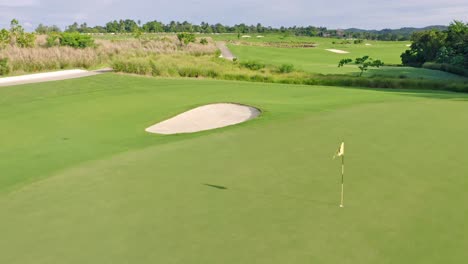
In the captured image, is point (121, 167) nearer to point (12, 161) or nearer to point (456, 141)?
point (12, 161)

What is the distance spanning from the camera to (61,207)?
20.7 feet

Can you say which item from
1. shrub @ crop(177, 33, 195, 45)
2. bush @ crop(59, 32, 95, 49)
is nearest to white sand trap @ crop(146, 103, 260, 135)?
bush @ crop(59, 32, 95, 49)

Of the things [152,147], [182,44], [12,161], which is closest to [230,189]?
[152,147]

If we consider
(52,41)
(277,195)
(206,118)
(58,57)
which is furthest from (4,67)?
(277,195)

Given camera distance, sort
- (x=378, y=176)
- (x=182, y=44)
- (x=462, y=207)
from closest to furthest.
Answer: (x=462, y=207), (x=378, y=176), (x=182, y=44)

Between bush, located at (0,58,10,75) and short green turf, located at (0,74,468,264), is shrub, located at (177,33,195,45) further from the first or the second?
short green turf, located at (0,74,468,264)

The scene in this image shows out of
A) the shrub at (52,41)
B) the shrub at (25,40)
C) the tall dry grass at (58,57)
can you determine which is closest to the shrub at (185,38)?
the tall dry grass at (58,57)

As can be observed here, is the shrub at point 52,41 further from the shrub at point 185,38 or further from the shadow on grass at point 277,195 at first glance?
the shadow on grass at point 277,195

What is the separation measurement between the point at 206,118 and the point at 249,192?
29.9 feet

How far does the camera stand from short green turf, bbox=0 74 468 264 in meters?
4.69

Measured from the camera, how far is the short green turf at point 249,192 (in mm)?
4688

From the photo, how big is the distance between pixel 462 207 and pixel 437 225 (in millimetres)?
863

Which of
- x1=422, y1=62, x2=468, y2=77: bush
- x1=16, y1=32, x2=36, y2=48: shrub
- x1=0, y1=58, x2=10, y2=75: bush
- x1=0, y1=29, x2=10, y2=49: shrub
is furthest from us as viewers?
x1=16, y1=32, x2=36, y2=48: shrub

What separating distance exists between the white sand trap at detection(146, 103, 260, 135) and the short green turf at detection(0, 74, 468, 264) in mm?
1089
